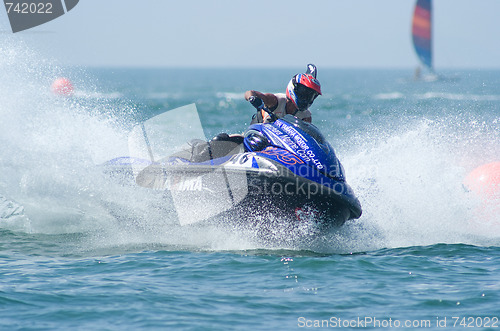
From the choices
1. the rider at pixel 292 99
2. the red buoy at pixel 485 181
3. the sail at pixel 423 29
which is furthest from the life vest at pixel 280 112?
the sail at pixel 423 29

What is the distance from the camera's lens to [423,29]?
5116 centimetres

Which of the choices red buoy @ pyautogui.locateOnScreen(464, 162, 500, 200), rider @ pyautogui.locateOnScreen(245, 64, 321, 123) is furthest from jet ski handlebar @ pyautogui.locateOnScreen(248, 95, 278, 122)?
red buoy @ pyautogui.locateOnScreen(464, 162, 500, 200)

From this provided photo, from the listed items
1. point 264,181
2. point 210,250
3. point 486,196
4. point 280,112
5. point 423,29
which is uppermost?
point 423,29

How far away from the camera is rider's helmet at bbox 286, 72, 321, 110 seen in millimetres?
7371

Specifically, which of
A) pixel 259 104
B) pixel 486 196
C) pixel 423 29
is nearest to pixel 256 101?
pixel 259 104

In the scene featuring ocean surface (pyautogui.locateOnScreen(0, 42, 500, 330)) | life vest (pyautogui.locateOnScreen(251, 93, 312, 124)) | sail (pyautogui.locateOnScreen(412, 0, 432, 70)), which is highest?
sail (pyautogui.locateOnScreen(412, 0, 432, 70))

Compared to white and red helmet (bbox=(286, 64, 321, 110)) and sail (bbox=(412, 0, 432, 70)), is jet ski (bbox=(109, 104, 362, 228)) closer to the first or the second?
white and red helmet (bbox=(286, 64, 321, 110))

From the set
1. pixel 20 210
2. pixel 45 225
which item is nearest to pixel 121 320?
pixel 45 225

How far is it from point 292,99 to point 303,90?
25 centimetres

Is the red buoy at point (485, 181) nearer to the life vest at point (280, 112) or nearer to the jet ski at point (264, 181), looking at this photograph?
the life vest at point (280, 112)

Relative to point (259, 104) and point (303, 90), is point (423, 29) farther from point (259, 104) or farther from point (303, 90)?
point (259, 104)

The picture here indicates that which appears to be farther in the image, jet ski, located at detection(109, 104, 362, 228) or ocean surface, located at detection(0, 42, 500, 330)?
jet ski, located at detection(109, 104, 362, 228)

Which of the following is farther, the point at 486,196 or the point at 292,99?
the point at 486,196

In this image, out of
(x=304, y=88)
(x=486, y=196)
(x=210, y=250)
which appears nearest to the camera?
(x=210, y=250)
